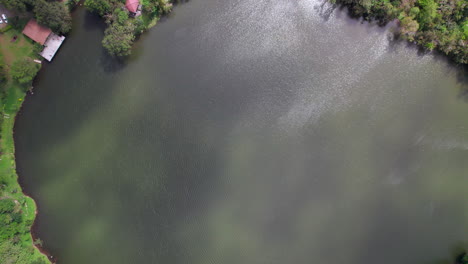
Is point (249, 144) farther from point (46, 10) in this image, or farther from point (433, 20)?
point (46, 10)

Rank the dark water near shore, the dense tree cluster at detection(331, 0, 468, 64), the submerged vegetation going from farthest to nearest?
the submerged vegetation
the dark water near shore
the dense tree cluster at detection(331, 0, 468, 64)

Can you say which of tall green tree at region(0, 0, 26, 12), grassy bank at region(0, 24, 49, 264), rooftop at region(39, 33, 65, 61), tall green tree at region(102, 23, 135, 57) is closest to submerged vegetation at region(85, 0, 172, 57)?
tall green tree at region(102, 23, 135, 57)

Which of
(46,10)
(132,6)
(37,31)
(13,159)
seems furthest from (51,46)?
(13,159)

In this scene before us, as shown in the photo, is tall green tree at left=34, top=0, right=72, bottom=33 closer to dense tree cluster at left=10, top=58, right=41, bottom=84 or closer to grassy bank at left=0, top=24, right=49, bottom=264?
grassy bank at left=0, top=24, right=49, bottom=264

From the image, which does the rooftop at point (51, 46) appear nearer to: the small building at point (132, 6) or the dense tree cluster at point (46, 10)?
the dense tree cluster at point (46, 10)

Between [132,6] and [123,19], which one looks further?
[132,6]

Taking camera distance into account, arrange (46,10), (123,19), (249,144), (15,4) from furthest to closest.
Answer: (249,144) < (123,19) < (46,10) < (15,4)
